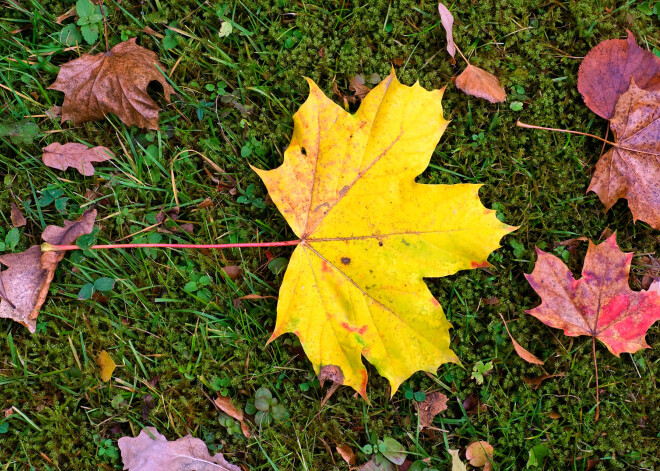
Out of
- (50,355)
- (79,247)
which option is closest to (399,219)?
(79,247)

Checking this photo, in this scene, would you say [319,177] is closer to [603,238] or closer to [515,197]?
[515,197]

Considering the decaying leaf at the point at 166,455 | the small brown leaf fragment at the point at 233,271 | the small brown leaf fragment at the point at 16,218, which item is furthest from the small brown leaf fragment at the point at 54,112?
the decaying leaf at the point at 166,455

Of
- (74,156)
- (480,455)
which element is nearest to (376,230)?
(480,455)

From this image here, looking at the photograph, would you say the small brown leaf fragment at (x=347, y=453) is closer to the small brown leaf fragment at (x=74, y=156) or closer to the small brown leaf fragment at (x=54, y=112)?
the small brown leaf fragment at (x=74, y=156)

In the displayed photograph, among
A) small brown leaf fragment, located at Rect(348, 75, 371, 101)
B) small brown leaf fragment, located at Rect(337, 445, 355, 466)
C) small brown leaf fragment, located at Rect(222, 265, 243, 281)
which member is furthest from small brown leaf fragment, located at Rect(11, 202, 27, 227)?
small brown leaf fragment, located at Rect(337, 445, 355, 466)

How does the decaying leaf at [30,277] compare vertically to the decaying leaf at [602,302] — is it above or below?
below
